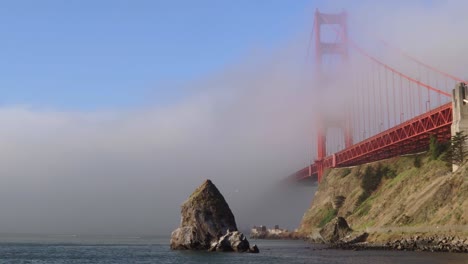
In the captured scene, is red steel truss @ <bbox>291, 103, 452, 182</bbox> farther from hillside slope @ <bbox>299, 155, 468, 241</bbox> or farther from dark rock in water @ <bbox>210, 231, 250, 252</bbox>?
dark rock in water @ <bbox>210, 231, 250, 252</bbox>

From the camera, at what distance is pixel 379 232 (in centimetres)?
10756

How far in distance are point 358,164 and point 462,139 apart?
69275mm

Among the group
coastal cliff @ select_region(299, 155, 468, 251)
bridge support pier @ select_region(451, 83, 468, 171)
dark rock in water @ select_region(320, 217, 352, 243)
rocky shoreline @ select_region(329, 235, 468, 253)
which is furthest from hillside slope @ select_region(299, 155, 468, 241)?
bridge support pier @ select_region(451, 83, 468, 171)

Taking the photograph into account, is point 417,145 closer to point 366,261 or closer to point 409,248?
point 409,248

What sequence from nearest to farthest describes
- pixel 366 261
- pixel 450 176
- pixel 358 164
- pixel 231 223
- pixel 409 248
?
pixel 366 261 < pixel 409 248 < pixel 231 223 < pixel 450 176 < pixel 358 164

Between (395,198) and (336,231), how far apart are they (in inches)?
535

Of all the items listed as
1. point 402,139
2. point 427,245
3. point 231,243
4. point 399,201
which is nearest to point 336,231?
point 399,201

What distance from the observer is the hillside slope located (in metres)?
94.7

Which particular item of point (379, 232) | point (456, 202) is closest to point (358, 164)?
point (379, 232)

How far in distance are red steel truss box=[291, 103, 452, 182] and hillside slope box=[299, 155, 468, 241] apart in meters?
3.16

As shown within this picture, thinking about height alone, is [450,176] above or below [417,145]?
below

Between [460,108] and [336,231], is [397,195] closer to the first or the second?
[336,231]

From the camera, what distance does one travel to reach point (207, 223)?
94000 millimetres

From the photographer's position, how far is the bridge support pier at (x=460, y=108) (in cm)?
10725
